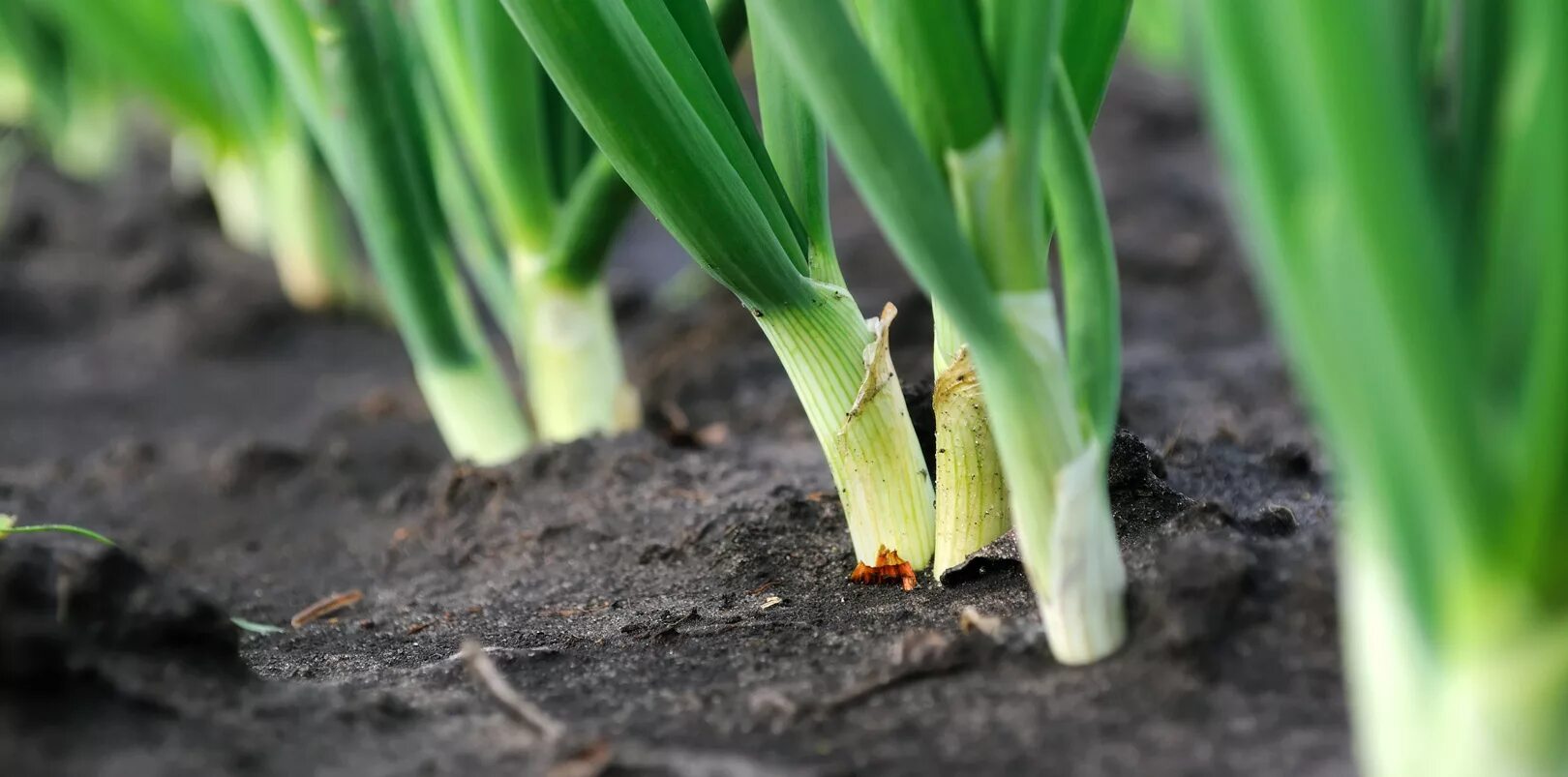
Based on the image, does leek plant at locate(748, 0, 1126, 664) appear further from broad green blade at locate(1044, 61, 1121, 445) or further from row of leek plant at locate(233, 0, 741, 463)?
row of leek plant at locate(233, 0, 741, 463)

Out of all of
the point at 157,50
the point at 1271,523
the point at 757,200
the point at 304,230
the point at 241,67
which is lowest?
the point at 1271,523

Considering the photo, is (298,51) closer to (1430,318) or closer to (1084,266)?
(1084,266)

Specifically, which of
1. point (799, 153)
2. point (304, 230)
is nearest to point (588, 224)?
point (799, 153)

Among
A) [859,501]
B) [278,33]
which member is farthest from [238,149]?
[859,501]

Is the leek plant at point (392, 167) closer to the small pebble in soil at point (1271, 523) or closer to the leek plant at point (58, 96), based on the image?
the small pebble in soil at point (1271, 523)

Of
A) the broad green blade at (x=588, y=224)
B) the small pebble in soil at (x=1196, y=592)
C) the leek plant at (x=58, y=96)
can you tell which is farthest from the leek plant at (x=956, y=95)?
the leek plant at (x=58, y=96)

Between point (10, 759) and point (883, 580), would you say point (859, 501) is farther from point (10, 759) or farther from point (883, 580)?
point (10, 759)

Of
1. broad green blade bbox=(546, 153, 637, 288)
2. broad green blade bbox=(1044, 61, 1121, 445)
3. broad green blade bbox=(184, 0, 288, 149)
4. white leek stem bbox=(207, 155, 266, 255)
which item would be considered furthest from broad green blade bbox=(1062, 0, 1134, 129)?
white leek stem bbox=(207, 155, 266, 255)
